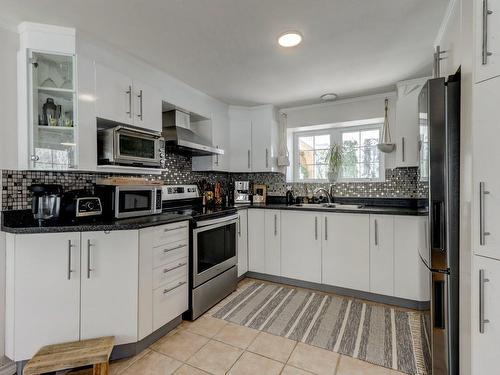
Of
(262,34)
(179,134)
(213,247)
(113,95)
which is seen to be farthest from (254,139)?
(113,95)

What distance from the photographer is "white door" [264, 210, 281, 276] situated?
3059mm

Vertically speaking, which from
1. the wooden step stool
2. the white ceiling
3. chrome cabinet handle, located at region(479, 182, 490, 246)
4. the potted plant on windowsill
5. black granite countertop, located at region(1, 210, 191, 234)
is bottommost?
the wooden step stool

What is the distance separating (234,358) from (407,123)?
2.68 meters

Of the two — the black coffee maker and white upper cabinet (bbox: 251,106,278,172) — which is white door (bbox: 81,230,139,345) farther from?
white upper cabinet (bbox: 251,106,278,172)

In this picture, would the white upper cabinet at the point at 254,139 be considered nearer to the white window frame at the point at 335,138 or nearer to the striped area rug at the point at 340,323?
the white window frame at the point at 335,138

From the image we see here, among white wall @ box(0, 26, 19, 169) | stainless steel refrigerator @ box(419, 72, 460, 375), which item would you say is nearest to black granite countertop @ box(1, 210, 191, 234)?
white wall @ box(0, 26, 19, 169)

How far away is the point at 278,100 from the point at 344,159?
118 centimetres

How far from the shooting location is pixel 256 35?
6.06 feet

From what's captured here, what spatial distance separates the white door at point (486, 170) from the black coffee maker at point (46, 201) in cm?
238

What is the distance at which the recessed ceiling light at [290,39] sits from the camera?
5.97ft

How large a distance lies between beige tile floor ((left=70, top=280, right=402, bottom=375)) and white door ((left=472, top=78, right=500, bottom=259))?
3.81 ft

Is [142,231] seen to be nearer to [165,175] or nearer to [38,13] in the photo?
[165,175]

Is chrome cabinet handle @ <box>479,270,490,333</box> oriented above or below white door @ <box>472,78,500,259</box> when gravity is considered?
below

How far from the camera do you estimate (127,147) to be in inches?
83.7
